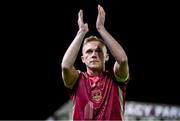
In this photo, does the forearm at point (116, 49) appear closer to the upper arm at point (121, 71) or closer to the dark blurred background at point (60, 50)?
the upper arm at point (121, 71)

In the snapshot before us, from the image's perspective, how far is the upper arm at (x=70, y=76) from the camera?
4.55 m

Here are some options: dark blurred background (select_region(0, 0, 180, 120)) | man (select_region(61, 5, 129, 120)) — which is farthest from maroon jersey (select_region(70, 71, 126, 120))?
dark blurred background (select_region(0, 0, 180, 120))

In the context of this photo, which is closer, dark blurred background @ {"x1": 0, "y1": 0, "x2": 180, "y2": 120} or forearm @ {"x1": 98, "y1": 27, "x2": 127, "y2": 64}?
forearm @ {"x1": 98, "y1": 27, "x2": 127, "y2": 64}

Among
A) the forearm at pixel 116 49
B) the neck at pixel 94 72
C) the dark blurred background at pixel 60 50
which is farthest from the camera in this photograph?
the dark blurred background at pixel 60 50

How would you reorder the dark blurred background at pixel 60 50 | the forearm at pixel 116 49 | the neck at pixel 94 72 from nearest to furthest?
the forearm at pixel 116 49 < the neck at pixel 94 72 < the dark blurred background at pixel 60 50

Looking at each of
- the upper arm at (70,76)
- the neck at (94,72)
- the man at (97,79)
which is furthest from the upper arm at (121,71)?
the upper arm at (70,76)

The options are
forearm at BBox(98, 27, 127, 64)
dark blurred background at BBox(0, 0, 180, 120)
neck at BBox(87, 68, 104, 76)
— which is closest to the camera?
forearm at BBox(98, 27, 127, 64)

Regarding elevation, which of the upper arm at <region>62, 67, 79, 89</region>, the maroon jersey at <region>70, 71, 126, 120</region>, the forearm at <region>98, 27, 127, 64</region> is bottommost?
the maroon jersey at <region>70, 71, 126, 120</region>

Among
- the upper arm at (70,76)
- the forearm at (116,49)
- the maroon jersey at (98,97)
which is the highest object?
the forearm at (116,49)

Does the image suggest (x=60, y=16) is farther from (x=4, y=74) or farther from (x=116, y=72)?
(x=116, y=72)

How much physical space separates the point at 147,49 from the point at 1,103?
2820 mm

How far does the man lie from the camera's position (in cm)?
450

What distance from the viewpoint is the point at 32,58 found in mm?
9469

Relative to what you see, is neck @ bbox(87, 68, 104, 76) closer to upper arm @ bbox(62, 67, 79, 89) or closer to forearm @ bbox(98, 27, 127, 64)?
upper arm @ bbox(62, 67, 79, 89)
